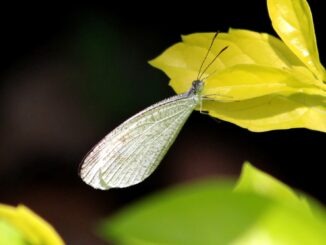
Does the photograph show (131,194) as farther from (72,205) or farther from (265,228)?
(265,228)

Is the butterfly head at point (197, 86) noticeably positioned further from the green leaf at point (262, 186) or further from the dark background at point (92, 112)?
the dark background at point (92, 112)

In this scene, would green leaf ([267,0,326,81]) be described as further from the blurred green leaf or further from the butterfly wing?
the butterfly wing

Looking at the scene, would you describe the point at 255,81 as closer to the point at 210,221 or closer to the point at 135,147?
the point at 210,221

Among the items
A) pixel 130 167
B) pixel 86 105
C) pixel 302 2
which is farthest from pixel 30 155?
pixel 302 2

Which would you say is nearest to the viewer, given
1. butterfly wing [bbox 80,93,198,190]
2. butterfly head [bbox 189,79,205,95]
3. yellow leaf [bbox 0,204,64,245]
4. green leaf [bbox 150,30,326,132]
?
yellow leaf [bbox 0,204,64,245]

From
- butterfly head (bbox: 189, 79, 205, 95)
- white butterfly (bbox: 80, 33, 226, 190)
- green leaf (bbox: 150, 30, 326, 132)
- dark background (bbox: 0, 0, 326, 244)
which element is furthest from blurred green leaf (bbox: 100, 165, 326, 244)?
dark background (bbox: 0, 0, 326, 244)

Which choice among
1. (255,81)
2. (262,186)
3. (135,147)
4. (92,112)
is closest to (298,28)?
(255,81)

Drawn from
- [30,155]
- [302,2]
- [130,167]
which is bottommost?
[30,155]
